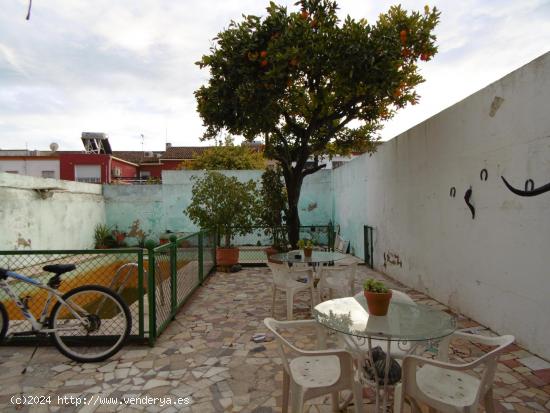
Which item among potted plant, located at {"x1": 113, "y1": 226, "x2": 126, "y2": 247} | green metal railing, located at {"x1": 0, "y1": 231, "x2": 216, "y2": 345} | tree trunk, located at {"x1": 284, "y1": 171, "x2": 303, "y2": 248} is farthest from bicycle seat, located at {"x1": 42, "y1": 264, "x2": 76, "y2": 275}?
potted plant, located at {"x1": 113, "y1": 226, "x2": 126, "y2": 247}

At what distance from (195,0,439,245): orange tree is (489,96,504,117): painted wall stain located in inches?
69.0

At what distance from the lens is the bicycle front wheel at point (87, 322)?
3656mm

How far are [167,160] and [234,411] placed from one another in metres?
30.1

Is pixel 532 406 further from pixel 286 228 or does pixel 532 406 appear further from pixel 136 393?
pixel 286 228

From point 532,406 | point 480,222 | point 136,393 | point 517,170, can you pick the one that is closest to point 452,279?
point 480,222

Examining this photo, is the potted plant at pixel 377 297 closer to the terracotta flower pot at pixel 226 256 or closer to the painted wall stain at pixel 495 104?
the painted wall stain at pixel 495 104

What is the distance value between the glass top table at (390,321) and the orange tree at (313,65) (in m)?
3.97

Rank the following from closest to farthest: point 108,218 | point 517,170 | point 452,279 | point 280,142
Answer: point 517,170 < point 452,279 < point 280,142 < point 108,218

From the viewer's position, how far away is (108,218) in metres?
14.9

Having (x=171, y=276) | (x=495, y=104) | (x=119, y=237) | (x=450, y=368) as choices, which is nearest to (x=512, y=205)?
(x=495, y=104)

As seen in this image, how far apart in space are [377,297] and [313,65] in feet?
14.3

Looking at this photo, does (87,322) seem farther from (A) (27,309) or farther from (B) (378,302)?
(B) (378,302)

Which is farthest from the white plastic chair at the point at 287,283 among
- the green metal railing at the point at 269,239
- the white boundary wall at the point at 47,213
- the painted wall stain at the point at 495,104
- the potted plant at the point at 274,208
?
the white boundary wall at the point at 47,213

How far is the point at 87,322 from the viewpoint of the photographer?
12.2ft
